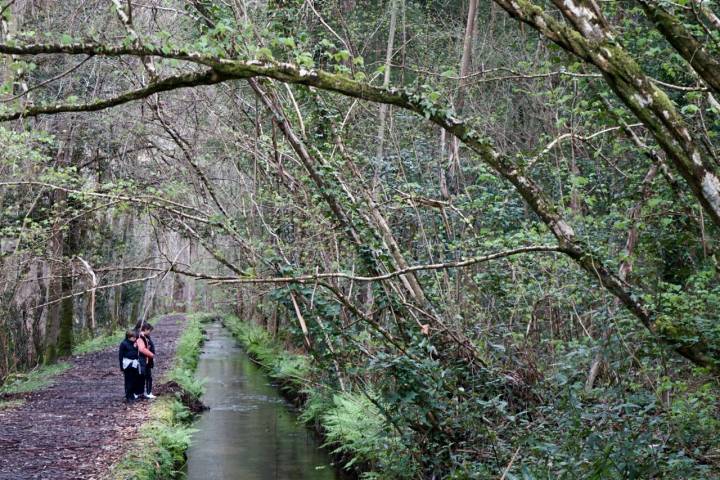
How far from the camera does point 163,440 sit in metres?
12.6

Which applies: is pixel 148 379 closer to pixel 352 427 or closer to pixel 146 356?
pixel 146 356

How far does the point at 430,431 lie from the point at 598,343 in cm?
299

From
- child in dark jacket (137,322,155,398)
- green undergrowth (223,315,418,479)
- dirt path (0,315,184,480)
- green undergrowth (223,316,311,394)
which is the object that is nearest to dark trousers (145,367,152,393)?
child in dark jacket (137,322,155,398)

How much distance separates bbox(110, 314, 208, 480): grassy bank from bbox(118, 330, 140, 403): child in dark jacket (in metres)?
0.61

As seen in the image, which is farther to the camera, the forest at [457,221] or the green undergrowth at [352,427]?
the green undergrowth at [352,427]

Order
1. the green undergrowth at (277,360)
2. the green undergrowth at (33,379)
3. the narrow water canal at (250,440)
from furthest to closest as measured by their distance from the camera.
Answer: the green undergrowth at (277,360) < the green undergrowth at (33,379) < the narrow water canal at (250,440)

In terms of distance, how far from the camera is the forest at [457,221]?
A: 6.16 m

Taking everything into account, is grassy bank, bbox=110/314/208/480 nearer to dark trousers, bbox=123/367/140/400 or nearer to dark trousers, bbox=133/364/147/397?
dark trousers, bbox=133/364/147/397

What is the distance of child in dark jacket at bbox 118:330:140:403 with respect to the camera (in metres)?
15.6

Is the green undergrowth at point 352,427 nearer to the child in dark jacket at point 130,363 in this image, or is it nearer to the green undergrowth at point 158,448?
Answer: the green undergrowth at point 158,448

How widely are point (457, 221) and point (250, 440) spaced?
6.04 meters

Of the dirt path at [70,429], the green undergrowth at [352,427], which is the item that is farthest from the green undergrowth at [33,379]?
the green undergrowth at [352,427]

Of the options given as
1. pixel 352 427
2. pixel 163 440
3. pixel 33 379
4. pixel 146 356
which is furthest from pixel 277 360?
pixel 163 440

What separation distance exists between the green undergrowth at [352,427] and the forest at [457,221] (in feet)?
0.23
